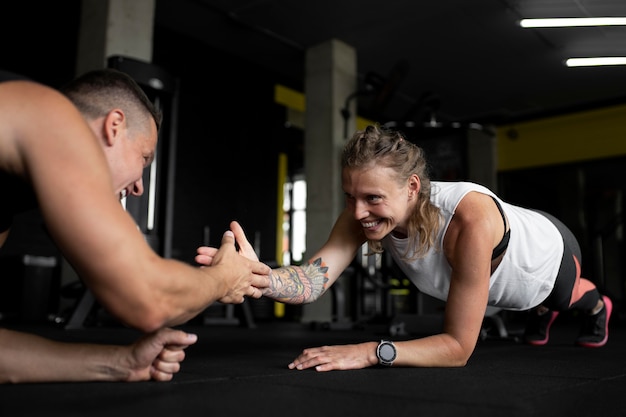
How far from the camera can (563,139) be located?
791cm

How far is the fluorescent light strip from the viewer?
16.1 ft

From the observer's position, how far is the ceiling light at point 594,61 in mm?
5934

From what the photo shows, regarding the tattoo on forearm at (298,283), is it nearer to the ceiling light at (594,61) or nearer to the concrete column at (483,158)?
the ceiling light at (594,61)

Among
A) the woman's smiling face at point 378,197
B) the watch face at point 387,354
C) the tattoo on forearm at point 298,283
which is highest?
the woman's smiling face at point 378,197

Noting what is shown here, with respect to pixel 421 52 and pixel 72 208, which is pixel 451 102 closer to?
pixel 421 52

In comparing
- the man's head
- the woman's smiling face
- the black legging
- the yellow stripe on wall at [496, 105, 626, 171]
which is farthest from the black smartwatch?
the yellow stripe on wall at [496, 105, 626, 171]

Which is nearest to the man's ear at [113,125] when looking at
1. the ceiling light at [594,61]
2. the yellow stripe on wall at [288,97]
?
the ceiling light at [594,61]

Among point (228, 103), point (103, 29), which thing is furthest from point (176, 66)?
point (103, 29)

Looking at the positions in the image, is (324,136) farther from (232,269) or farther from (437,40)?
(232,269)

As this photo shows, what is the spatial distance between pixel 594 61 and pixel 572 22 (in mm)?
1185

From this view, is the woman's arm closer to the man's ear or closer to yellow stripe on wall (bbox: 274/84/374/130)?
the man's ear

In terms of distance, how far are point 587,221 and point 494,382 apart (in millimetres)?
7552

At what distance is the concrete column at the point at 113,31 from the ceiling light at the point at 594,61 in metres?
4.55

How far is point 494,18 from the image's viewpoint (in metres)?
5.55
